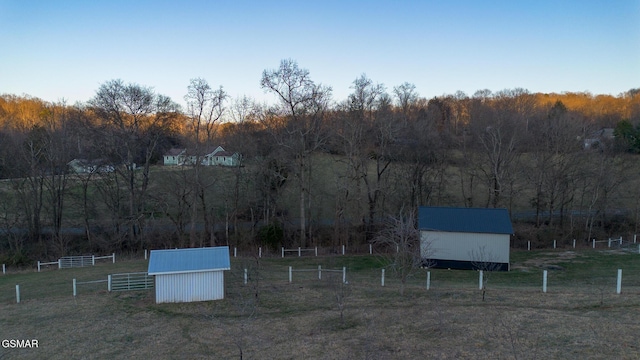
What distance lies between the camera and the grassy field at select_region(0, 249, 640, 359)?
10250 mm

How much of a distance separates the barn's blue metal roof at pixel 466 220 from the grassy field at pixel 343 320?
325cm

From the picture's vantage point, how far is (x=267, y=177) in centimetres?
3322

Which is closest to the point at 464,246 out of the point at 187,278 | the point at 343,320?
the point at 343,320

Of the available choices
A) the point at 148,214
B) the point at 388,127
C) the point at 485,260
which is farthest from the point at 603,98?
the point at 148,214

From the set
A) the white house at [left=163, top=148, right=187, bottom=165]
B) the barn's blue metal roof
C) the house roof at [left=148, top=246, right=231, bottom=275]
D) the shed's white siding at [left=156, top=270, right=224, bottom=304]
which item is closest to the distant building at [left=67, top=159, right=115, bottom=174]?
the white house at [left=163, top=148, right=187, bottom=165]

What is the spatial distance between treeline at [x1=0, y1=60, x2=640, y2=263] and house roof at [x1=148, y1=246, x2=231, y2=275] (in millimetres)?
12877

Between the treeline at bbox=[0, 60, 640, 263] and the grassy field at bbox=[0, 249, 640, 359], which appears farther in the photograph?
the treeline at bbox=[0, 60, 640, 263]

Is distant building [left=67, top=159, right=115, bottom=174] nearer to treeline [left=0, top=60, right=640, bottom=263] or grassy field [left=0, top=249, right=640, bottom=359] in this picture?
treeline [left=0, top=60, right=640, bottom=263]

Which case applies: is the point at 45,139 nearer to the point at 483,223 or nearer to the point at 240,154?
the point at 240,154

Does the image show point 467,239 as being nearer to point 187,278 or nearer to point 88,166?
point 187,278

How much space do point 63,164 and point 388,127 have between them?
25.8 m

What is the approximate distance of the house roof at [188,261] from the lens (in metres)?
16.1

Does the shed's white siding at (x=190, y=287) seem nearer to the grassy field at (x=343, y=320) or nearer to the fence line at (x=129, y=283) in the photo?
the grassy field at (x=343, y=320)

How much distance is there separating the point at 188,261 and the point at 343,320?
7390mm
